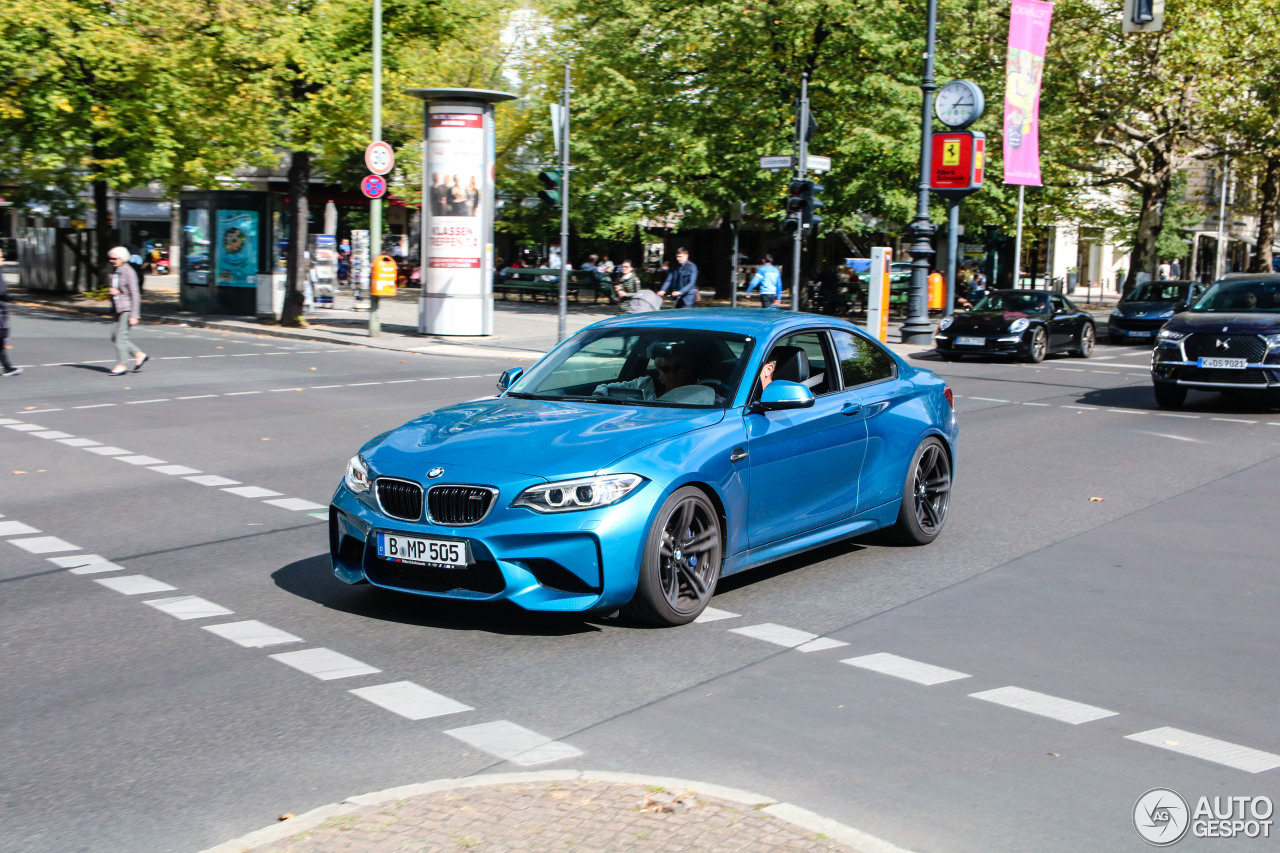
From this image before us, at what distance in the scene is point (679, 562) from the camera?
646 cm

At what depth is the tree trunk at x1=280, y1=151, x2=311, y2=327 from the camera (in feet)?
95.3

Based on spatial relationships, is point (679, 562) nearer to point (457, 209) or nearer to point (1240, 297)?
point (1240, 297)

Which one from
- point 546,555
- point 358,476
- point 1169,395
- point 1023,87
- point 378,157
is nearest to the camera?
point 546,555

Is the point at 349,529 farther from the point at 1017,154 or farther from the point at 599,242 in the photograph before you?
the point at 599,242

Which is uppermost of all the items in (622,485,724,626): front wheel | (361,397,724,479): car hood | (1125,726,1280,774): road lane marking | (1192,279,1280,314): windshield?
(1192,279,1280,314): windshield

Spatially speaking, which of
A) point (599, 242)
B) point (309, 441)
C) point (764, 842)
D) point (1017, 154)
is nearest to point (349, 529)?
point (764, 842)

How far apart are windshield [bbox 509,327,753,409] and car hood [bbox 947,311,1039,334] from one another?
1762 cm

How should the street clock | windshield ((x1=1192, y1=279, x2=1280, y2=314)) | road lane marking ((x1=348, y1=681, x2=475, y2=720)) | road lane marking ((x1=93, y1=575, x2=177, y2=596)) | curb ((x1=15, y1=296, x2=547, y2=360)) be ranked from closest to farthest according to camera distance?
road lane marking ((x1=348, y1=681, x2=475, y2=720)) < road lane marking ((x1=93, y1=575, x2=177, y2=596)) < windshield ((x1=1192, y1=279, x2=1280, y2=314)) < curb ((x1=15, y1=296, x2=547, y2=360)) < the street clock

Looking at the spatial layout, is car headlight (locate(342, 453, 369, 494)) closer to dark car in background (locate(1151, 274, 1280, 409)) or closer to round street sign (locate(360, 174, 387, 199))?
dark car in background (locate(1151, 274, 1280, 409))

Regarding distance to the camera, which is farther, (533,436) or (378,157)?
(378,157)

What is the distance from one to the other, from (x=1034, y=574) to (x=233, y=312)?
27.6 metres

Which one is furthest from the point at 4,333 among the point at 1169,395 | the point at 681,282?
the point at 1169,395

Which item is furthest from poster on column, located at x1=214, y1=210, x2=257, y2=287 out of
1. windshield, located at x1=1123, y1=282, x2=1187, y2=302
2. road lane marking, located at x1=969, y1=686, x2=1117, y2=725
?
road lane marking, located at x1=969, y1=686, x2=1117, y2=725

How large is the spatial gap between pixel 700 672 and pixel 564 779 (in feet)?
4.97
